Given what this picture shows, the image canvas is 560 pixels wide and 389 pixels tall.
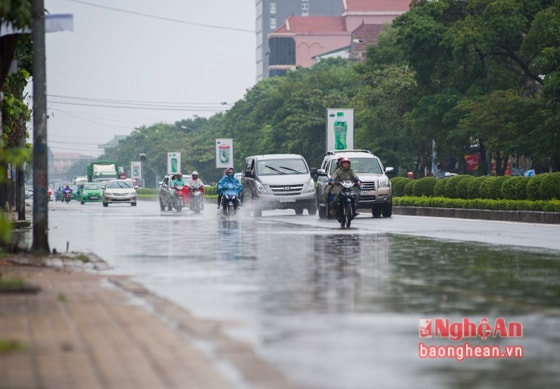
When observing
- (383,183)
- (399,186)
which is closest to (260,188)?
(383,183)

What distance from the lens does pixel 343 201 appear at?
106 feet

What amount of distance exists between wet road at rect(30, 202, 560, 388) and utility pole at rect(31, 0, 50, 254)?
48.8 inches

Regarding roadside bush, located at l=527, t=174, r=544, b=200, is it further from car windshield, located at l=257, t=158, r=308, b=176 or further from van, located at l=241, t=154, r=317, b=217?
car windshield, located at l=257, t=158, r=308, b=176

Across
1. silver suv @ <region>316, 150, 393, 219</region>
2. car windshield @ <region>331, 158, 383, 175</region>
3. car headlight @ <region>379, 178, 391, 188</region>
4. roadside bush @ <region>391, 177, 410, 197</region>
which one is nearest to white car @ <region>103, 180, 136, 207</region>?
roadside bush @ <region>391, 177, 410, 197</region>

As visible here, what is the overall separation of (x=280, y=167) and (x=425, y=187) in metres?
8.51

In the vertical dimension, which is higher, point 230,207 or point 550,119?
point 550,119

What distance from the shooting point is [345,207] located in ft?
106

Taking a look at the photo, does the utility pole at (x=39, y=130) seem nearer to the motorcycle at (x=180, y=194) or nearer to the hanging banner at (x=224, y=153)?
the motorcycle at (x=180, y=194)

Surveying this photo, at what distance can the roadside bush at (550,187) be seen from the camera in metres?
39.8

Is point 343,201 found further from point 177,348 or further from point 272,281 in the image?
point 177,348

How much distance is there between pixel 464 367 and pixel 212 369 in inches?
69.8

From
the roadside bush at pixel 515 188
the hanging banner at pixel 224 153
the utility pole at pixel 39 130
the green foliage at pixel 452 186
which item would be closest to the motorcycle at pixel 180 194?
the green foliage at pixel 452 186

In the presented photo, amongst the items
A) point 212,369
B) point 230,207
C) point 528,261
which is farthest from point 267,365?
point 230,207

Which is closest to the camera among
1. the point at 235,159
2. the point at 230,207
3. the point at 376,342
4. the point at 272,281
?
the point at 376,342
